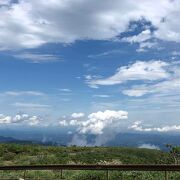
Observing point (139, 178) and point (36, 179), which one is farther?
point (36, 179)

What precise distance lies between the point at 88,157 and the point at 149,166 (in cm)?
2839

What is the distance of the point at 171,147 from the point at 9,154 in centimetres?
2262

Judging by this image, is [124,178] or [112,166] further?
[124,178]

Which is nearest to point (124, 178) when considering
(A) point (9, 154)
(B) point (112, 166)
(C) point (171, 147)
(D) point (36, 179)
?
(B) point (112, 166)

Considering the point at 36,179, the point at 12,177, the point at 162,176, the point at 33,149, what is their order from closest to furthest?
the point at 162,176, the point at 36,179, the point at 12,177, the point at 33,149

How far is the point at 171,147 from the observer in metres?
33.2

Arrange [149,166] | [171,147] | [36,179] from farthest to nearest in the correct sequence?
[171,147] < [36,179] < [149,166]

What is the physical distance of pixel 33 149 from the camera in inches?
Answer: 2210

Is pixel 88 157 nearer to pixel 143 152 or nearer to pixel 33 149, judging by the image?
pixel 33 149

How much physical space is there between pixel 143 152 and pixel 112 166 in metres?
42.4

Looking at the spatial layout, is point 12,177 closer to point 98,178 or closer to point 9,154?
point 98,178

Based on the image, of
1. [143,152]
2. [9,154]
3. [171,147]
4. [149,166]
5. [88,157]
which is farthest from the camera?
[143,152]

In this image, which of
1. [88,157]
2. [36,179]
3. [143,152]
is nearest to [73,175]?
[36,179]

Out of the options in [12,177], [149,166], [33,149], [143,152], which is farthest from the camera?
[143,152]
